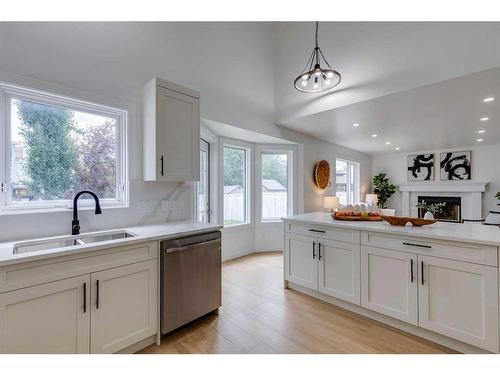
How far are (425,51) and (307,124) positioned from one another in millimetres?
1761

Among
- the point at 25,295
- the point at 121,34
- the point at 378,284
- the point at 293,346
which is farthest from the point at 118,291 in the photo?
the point at 121,34

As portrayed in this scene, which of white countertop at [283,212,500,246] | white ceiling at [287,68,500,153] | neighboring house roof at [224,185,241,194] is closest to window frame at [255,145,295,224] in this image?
neighboring house roof at [224,185,241,194]

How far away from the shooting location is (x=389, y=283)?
205cm

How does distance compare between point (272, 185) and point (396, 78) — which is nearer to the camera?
point (396, 78)

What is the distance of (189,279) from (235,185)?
2.40 meters

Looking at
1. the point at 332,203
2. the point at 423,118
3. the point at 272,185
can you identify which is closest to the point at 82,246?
the point at 272,185

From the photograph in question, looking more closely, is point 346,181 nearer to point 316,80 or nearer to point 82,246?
point 316,80

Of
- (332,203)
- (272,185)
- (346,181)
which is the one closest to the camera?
(272,185)

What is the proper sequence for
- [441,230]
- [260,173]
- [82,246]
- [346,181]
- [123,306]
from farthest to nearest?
[346,181] → [260,173] → [441,230] → [123,306] → [82,246]

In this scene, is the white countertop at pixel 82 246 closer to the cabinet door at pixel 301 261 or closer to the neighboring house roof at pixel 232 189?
the cabinet door at pixel 301 261

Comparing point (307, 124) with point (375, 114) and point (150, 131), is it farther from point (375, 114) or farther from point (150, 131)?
point (150, 131)

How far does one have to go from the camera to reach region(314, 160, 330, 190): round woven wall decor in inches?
194

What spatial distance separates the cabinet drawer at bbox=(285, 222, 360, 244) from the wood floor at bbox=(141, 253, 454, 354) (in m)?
0.70

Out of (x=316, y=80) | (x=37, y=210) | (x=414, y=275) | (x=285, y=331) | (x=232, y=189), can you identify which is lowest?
(x=285, y=331)
